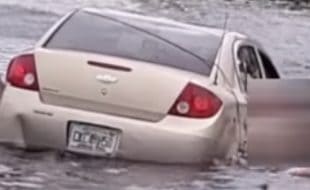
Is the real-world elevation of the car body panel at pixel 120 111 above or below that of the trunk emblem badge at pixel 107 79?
below

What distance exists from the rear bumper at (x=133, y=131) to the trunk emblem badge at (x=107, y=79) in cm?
26

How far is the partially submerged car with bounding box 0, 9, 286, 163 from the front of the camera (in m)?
10.1

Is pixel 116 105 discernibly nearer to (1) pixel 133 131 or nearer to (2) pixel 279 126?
(1) pixel 133 131

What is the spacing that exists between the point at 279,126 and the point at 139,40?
1340mm

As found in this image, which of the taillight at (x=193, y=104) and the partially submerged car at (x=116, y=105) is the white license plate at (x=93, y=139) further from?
the taillight at (x=193, y=104)

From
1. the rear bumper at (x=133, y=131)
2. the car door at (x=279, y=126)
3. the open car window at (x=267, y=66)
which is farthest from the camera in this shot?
the open car window at (x=267, y=66)

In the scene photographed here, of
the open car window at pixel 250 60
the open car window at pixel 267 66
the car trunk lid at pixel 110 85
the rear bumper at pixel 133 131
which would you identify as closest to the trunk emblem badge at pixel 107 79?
the car trunk lid at pixel 110 85

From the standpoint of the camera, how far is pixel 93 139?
10.1m

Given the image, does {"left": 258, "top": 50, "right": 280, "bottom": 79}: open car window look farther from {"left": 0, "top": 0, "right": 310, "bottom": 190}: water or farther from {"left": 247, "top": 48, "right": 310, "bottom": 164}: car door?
{"left": 0, "top": 0, "right": 310, "bottom": 190}: water

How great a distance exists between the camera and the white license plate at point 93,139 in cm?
1008

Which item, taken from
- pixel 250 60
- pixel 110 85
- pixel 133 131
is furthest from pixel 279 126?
pixel 110 85

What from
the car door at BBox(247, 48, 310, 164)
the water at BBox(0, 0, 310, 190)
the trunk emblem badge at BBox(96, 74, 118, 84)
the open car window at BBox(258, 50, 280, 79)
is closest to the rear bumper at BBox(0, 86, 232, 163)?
the water at BBox(0, 0, 310, 190)

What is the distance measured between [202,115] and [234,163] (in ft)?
2.35

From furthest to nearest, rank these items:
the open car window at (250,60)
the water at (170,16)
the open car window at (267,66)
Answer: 1. the open car window at (267,66)
2. the open car window at (250,60)
3. the water at (170,16)
